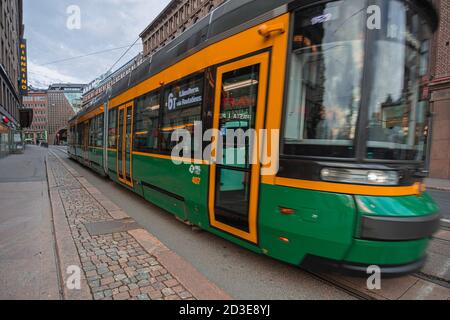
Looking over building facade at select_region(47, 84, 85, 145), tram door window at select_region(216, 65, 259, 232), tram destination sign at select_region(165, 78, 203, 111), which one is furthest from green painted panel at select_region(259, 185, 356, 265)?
building facade at select_region(47, 84, 85, 145)

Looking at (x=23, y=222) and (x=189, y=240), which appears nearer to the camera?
(x=189, y=240)

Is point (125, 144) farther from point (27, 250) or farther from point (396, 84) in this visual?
point (396, 84)

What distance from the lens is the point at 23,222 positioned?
5098 mm

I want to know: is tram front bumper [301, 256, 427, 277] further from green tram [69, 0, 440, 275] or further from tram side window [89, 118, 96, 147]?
tram side window [89, 118, 96, 147]

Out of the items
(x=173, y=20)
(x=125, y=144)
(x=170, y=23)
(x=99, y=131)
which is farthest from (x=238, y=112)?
(x=170, y=23)

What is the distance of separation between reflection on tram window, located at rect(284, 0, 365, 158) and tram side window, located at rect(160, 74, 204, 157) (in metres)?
1.64

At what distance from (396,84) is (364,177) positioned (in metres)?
→ 1.03

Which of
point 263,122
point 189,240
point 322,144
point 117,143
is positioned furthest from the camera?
point 117,143

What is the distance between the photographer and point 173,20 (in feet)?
126

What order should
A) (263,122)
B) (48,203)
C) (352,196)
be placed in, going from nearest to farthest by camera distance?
1. (352,196)
2. (263,122)
3. (48,203)

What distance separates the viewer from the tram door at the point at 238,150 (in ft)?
9.88
